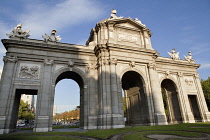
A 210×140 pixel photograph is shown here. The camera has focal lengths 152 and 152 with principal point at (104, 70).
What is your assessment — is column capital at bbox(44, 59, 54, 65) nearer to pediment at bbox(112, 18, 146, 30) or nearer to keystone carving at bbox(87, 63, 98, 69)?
keystone carving at bbox(87, 63, 98, 69)

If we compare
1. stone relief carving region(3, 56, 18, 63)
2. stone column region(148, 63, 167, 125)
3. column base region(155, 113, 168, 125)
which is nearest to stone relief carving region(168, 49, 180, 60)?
stone column region(148, 63, 167, 125)

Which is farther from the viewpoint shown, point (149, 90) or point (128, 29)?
point (128, 29)

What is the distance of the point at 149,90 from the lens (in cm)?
2373

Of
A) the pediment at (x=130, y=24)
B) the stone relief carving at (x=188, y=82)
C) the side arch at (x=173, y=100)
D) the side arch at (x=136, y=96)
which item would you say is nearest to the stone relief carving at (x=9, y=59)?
the side arch at (x=136, y=96)

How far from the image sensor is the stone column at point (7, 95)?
17.9 m

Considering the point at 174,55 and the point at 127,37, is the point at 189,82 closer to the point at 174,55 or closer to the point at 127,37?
the point at 174,55

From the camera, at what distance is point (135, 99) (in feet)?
88.0

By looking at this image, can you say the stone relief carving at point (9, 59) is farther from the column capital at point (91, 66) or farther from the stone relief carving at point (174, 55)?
the stone relief carving at point (174, 55)

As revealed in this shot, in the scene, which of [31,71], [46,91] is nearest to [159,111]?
[46,91]

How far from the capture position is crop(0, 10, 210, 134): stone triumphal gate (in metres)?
19.8

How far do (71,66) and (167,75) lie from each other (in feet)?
58.7

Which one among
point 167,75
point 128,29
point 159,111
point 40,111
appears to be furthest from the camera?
point 167,75

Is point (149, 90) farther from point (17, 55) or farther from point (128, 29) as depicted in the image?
point (17, 55)

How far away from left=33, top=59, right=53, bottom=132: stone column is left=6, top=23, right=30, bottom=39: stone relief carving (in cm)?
499
